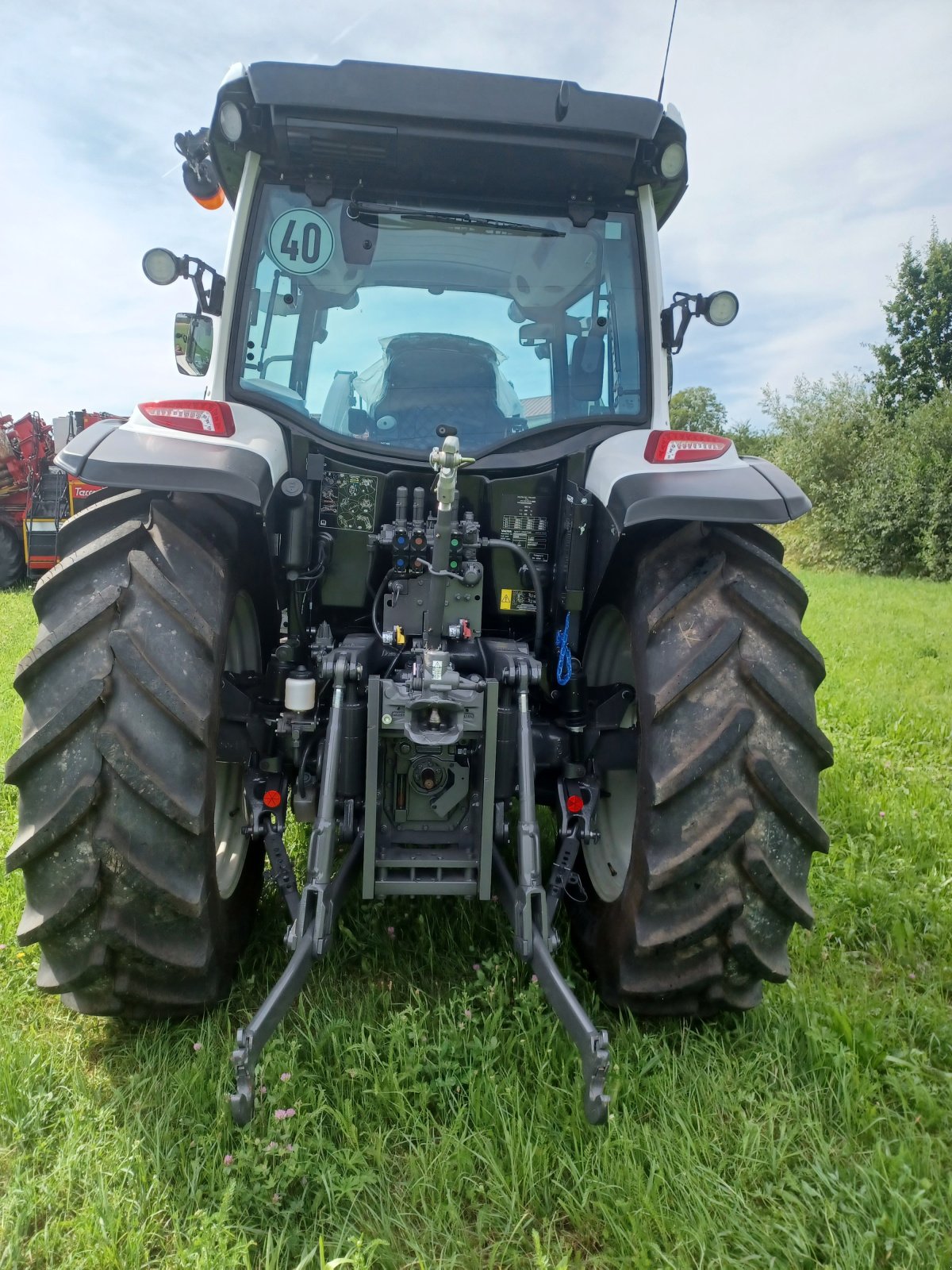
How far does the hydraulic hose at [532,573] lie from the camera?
249cm

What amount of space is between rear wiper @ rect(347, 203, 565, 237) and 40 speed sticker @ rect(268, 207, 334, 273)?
109 millimetres

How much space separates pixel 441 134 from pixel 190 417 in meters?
1.13

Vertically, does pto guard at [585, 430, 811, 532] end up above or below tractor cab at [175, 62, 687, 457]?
below

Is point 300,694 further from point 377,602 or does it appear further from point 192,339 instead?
Result: point 192,339

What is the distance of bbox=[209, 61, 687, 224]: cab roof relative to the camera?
2383 millimetres

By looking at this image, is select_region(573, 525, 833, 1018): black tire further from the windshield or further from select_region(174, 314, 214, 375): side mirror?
select_region(174, 314, 214, 375): side mirror

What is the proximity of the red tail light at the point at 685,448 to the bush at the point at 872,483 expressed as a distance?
21585 millimetres

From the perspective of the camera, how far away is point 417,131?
2447 mm

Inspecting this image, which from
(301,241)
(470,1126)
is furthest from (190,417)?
(470,1126)

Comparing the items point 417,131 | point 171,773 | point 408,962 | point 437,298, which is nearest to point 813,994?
point 408,962

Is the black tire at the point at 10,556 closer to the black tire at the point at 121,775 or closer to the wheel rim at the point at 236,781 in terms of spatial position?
the wheel rim at the point at 236,781

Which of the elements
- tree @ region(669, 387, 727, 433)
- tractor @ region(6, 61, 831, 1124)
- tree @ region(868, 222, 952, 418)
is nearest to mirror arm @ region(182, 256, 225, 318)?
tractor @ region(6, 61, 831, 1124)

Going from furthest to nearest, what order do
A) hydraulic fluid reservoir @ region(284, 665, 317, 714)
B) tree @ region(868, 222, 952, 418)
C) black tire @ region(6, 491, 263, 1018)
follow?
tree @ region(868, 222, 952, 418) < hydraulic fluid reservoir @ region(284, 665, 317, 714) < black tire @ region(6, 491, 263, 1018)

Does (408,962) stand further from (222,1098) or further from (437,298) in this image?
(437,298)
